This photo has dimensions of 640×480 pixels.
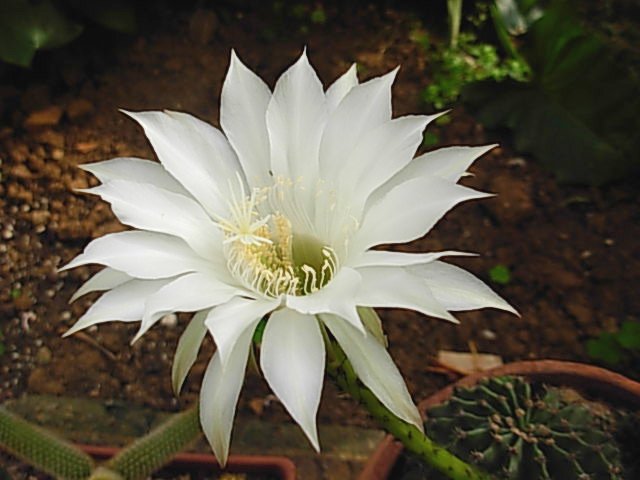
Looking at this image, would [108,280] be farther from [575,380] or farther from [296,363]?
[575,380]

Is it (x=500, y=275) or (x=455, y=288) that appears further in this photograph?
(x=500, y=275)

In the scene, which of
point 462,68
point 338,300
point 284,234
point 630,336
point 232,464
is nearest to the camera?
point 338,300

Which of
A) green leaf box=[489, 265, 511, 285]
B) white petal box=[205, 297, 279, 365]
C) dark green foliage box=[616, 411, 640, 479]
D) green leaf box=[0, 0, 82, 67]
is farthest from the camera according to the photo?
green leaf box=[0, 0, 82, 67]

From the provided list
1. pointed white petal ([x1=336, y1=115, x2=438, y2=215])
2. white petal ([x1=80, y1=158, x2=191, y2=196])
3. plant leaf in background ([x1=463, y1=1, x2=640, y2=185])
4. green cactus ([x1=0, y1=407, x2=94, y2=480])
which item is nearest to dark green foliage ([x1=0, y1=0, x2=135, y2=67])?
plant leaf in background ([x1=463, y1=1, x2=640, y2=185])

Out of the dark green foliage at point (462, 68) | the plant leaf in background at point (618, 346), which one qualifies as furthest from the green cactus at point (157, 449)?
the dark green foliage at point (462, 68)

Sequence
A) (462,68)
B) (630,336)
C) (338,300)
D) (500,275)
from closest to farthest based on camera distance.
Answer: (338,300) < (630,336) < (500,275) < (462,68)

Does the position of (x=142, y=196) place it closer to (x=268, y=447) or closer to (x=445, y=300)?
A: (x=445, y=300)

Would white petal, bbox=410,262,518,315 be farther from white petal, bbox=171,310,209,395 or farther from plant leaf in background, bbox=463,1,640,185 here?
plant leaf in background, bbox=463,1,640,185

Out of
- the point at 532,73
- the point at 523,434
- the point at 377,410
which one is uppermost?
the point at 532,73

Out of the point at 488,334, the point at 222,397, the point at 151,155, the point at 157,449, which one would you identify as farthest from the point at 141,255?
the point at 151,155
